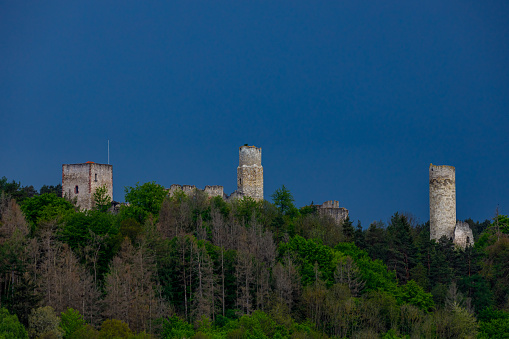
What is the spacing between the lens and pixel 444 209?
59344 millimetres

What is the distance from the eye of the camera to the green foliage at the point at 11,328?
125 ft

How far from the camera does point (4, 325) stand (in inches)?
1521

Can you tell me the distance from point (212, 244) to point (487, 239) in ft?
76.9

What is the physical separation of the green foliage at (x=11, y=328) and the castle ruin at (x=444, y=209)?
3008cm

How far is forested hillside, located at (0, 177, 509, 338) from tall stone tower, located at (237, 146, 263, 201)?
2.73 m

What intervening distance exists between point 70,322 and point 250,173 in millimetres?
25705

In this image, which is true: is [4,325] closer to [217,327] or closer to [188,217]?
[217,327]

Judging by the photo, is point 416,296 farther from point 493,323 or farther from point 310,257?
point 310,257

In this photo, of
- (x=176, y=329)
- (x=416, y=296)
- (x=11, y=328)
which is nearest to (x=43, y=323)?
(x=11, y=328)

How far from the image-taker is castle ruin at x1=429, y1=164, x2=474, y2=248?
59125 mm

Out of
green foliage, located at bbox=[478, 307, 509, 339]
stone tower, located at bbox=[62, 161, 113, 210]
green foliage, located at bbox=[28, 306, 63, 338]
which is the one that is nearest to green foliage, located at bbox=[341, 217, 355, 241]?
green foliage, located at bbox=[478, 307, 509, 339]

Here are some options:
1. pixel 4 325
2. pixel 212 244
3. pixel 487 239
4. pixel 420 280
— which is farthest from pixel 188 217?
pixel 487 239

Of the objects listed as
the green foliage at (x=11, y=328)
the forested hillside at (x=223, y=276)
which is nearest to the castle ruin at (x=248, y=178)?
the forested hillside at (x=223, y=276)

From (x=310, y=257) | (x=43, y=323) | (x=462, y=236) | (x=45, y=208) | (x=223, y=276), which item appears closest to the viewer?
(x=43, y=323)
